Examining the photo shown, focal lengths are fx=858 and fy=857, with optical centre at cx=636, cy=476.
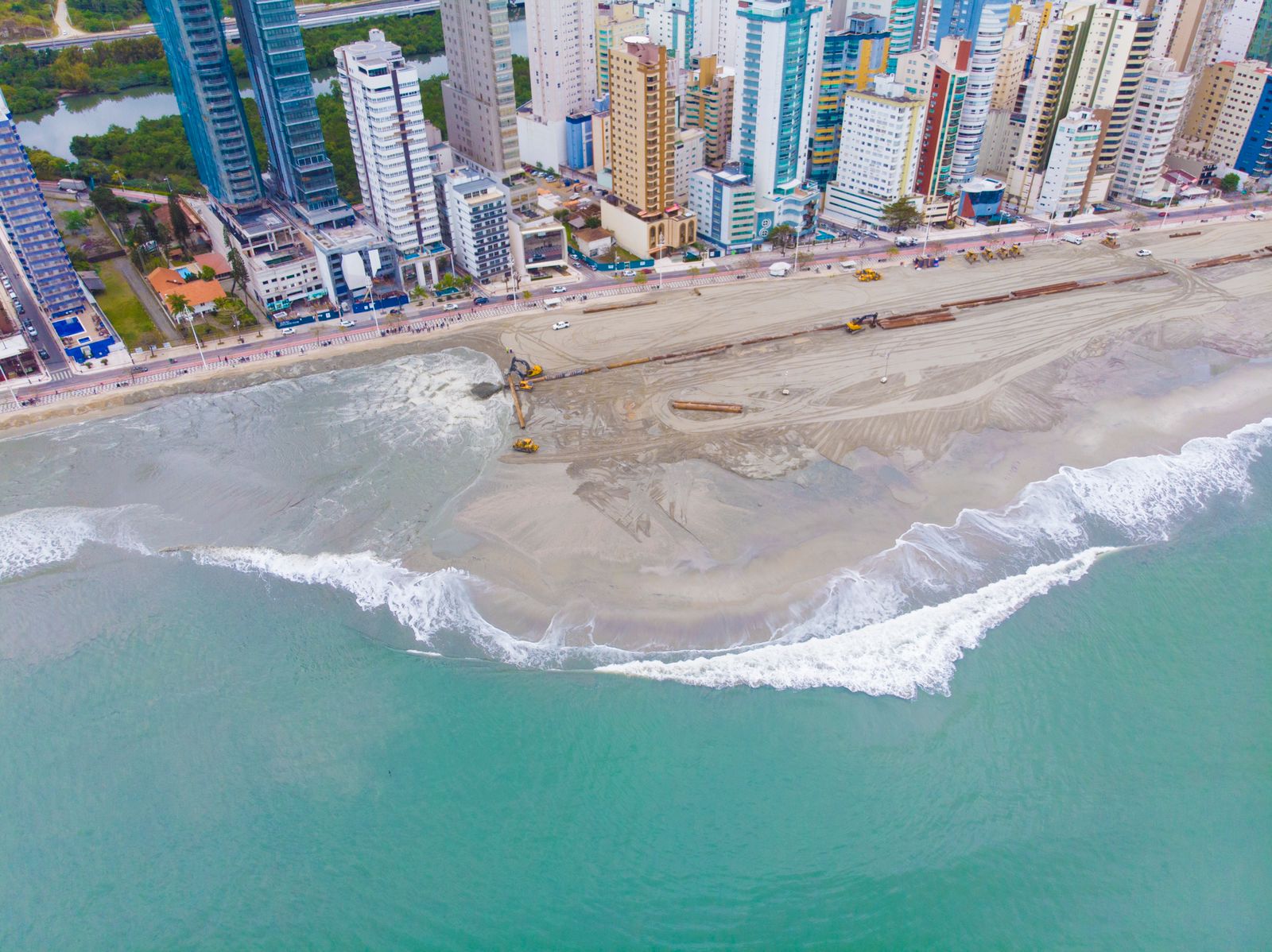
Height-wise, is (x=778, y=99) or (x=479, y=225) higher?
(x=778, y=99)

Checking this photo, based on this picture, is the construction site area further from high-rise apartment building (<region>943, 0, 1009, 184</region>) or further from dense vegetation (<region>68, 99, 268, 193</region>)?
dense vegetation (<region>68, 99, 268, 193</region>)

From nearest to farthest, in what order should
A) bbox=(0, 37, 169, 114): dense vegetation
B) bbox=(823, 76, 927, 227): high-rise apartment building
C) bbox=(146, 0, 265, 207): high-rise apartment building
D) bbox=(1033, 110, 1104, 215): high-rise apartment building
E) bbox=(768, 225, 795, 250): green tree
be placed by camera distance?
1. bbox=(146, 0, 265, 207): high-rise apartment building
2. bbox=(768, 225, 795, 250): green tree
3. bbox=(823, 76, 927, 227): high-rise apartment building
4. bbox=(1033, 110, 1104, 215): high-rise apartment building
5. bbox=(0, 37, 169, 114): dense vegetation

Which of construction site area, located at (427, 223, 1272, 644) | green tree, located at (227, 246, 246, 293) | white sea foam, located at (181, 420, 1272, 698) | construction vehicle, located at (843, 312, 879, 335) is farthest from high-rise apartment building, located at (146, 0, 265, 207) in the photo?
construction vehicle, located at (843, 312, 879, 335)

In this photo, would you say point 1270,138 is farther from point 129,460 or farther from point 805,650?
point 129,460

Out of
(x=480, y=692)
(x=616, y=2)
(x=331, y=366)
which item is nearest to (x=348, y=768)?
(x=480, y=692)

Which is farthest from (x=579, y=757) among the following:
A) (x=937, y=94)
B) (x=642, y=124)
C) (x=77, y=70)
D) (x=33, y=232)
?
(x=77, y=70)

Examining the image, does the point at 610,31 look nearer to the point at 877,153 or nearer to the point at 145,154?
the point at 877,153
